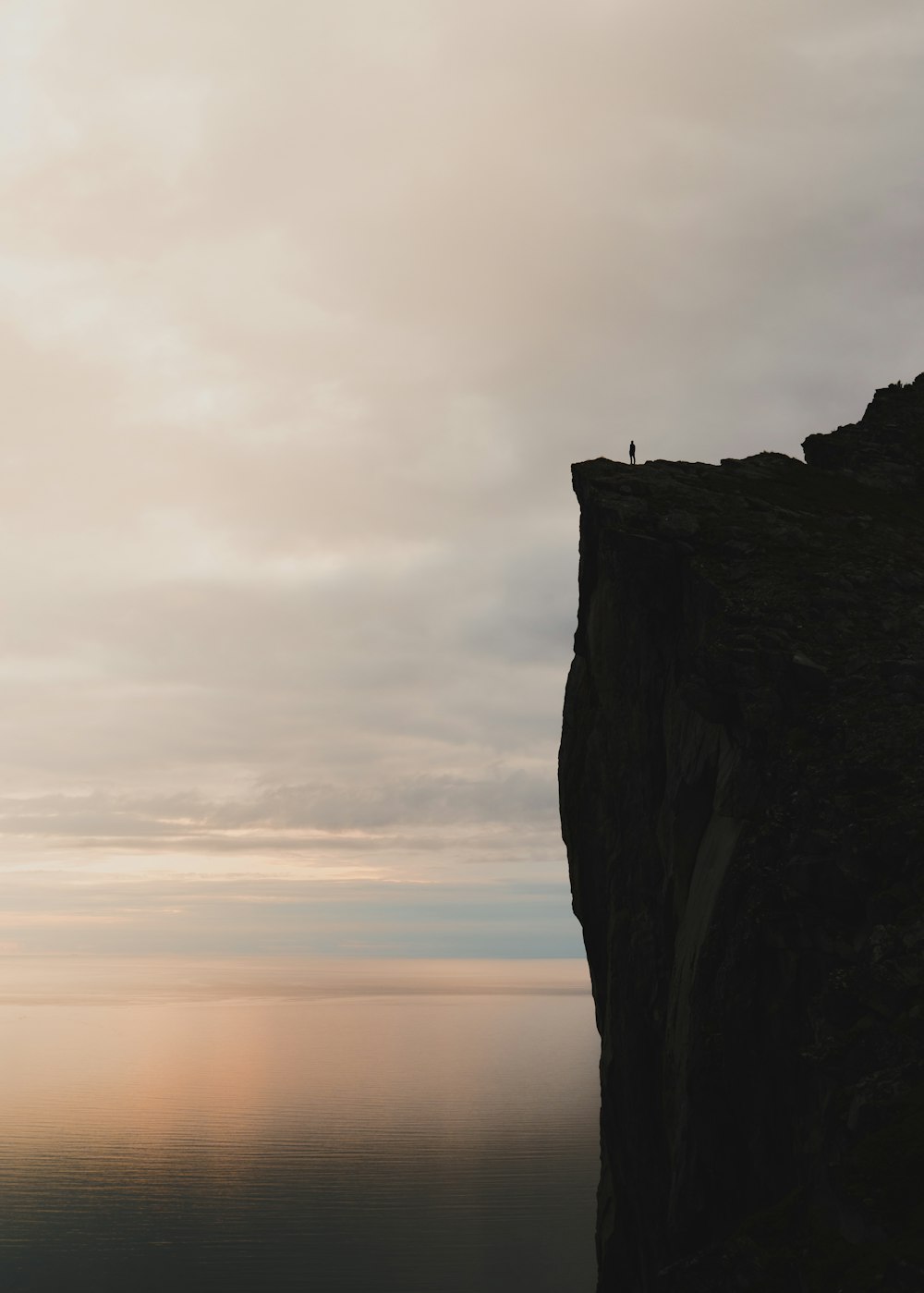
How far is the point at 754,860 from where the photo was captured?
85.3ft

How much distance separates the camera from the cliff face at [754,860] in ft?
64.6

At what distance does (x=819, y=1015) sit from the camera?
2192 cm

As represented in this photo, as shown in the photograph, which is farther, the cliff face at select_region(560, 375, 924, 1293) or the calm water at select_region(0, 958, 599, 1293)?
the calm water at select_region(0, 958, 599, 1293)

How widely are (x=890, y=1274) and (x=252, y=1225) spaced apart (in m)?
77.5

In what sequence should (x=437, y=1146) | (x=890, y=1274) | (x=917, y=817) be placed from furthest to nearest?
(x=437, y=1146) < (x=917, y=817) < (x=890, y=1274)

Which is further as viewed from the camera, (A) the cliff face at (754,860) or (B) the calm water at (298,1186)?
(B) the calm water at (298,1186)

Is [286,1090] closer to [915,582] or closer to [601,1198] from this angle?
[601,1198]

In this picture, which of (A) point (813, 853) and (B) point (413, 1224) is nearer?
(A) point (813, 853)

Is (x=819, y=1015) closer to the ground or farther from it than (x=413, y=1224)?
farther from it

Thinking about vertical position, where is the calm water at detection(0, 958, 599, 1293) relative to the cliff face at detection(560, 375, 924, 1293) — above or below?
below

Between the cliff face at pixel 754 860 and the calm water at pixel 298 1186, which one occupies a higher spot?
the cliff face at pixel 754 860

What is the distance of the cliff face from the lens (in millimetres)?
19703

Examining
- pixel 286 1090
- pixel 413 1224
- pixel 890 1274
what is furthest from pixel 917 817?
pixel 286 1090

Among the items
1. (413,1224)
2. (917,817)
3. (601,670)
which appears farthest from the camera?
(413,1224)
